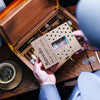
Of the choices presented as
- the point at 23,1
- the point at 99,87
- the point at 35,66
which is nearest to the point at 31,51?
the point at 35,66

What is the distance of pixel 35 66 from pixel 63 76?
0.28 metres

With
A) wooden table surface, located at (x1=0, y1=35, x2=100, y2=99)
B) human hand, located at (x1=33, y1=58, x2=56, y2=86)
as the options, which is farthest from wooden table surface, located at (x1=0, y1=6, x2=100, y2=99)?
human hand, located at (x1=33, y1=58, x2=56, y2=86)

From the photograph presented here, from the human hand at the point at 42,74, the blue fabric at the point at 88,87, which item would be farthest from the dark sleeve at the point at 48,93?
the blue fabric at the point at 88,87

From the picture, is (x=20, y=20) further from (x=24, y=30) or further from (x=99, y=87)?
(x=99, y=87)

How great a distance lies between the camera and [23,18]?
3.26 ft

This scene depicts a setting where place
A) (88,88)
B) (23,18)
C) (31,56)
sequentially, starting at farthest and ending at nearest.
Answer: (31,56) < (23,18) < (88,88)

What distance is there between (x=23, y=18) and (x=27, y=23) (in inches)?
3.4

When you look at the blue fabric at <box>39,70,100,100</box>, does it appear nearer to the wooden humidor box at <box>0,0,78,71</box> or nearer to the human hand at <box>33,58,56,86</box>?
the human hand at <box>33,58,56,86</box>

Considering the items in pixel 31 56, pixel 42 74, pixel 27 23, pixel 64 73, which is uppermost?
pixel 27 23

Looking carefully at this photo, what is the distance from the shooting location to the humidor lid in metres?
0.91

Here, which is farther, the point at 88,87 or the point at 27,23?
the point at 27,23

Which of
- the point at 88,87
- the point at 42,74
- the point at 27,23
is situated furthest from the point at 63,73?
the point at 27,23

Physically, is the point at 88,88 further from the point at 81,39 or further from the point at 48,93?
the point at 81,39

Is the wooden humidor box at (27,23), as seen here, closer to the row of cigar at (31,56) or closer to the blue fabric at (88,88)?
the row of cigar at (31,56)
